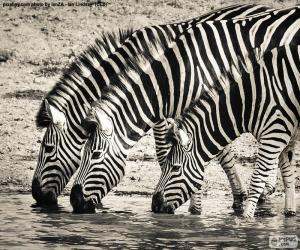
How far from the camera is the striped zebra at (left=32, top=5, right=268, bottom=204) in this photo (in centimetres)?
1080

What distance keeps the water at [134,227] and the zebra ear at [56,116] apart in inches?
37.4

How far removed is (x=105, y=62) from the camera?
11.1 m

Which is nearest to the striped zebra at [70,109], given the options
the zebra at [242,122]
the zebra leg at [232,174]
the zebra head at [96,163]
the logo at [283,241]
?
the zebra head at [96,163]

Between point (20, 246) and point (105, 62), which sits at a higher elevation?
point (105, 62)

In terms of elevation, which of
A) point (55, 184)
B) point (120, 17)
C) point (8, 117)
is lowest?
point (55, 184)

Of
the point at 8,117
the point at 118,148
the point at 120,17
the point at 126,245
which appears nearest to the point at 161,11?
the point at 120,17

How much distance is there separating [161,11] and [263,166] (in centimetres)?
848

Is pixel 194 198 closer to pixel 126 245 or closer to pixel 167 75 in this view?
pixel 167 75

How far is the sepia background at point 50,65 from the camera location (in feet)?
41.8

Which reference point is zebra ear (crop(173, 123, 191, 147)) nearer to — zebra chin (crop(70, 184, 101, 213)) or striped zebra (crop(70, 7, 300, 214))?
striped zebra (crop(70, 7, 300, 214))

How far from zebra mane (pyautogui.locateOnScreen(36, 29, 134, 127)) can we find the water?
3.51 ft

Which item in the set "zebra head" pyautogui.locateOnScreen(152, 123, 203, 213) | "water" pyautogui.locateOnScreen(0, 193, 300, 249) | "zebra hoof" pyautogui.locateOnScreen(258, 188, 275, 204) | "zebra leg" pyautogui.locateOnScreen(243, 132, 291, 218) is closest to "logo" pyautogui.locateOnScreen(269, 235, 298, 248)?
"water" pyautogui.locateOnScreen(0, 193, 300, 249)

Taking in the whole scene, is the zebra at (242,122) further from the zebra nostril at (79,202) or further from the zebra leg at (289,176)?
the zebra nostril at (79,202)

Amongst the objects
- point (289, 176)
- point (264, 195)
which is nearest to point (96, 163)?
point (289, 176)
